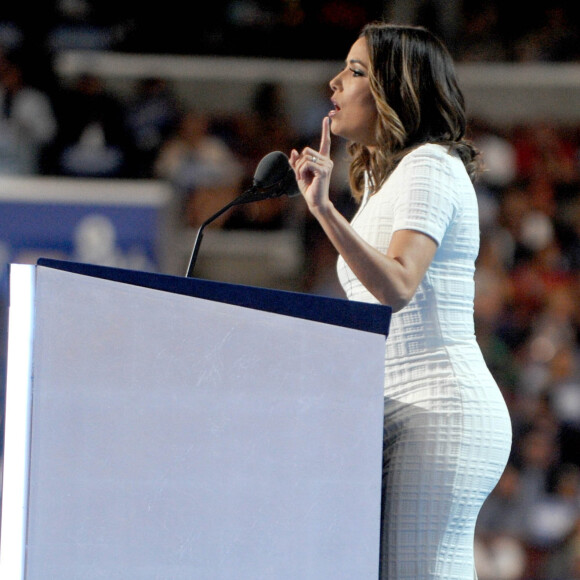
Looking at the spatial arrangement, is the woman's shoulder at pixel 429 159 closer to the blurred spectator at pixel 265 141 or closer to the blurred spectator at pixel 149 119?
the blurred spectator at pixel 265 141

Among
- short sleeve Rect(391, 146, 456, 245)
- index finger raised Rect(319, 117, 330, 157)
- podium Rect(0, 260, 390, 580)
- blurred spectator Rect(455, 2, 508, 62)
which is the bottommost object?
podium Rect(0, 260, 390, 580)

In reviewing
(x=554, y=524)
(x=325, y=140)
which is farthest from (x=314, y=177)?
(x=554, y=524)

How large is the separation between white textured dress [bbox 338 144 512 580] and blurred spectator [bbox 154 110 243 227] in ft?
15.5

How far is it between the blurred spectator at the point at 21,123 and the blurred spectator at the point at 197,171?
0.68 m

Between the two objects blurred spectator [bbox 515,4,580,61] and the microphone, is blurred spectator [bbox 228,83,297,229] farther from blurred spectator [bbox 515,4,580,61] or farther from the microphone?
the microphone

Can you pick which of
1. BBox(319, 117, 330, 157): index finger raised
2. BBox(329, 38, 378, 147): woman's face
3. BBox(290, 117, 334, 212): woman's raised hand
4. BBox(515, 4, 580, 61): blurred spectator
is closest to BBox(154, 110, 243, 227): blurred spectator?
BBox(515, 4, 580, 61): blurred spectator

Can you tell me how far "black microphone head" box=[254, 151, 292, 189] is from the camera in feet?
6.30

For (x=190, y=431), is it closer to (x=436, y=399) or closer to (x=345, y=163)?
(x=436, y=399)

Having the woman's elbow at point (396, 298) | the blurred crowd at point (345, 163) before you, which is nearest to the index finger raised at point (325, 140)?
the woman's elbow at point (396, 298)

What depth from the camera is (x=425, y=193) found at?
1789 millimetres

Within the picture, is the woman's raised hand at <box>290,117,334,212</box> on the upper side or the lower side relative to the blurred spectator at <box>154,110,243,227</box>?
lower

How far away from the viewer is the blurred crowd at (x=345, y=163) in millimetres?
5707

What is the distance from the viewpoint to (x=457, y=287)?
1.84 m

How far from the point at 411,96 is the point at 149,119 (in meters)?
5.17
